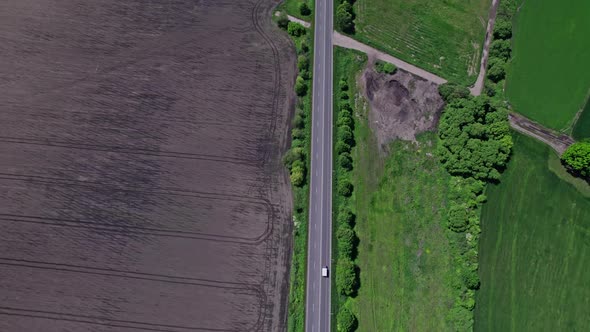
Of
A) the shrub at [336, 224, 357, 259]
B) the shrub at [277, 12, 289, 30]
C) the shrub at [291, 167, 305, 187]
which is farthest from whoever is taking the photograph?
the shrub at [277, 12, 289, 30]

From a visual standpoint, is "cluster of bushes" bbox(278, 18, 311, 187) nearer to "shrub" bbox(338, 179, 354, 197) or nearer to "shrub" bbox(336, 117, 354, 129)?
"shrub" bbox(336, 117, 354, 129)

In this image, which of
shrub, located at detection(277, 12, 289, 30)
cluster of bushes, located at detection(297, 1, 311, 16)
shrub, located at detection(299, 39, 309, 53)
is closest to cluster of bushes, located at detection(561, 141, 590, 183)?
shrub, located at detection(299, 39, 309, 53)

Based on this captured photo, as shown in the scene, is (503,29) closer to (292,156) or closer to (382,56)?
(382,56)

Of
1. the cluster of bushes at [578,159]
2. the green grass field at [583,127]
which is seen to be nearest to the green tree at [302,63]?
the cluster of bushes at [578,159]

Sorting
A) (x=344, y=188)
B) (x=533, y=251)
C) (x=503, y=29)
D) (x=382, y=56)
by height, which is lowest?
(x=533, y=251)

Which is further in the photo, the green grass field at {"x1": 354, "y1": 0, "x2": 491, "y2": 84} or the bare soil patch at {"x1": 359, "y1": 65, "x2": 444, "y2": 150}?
the green grass field at {"x1": 354, "y1": 0, "x2": 491, "y2": 84}

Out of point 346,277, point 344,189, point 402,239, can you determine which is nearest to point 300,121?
point 344,189
